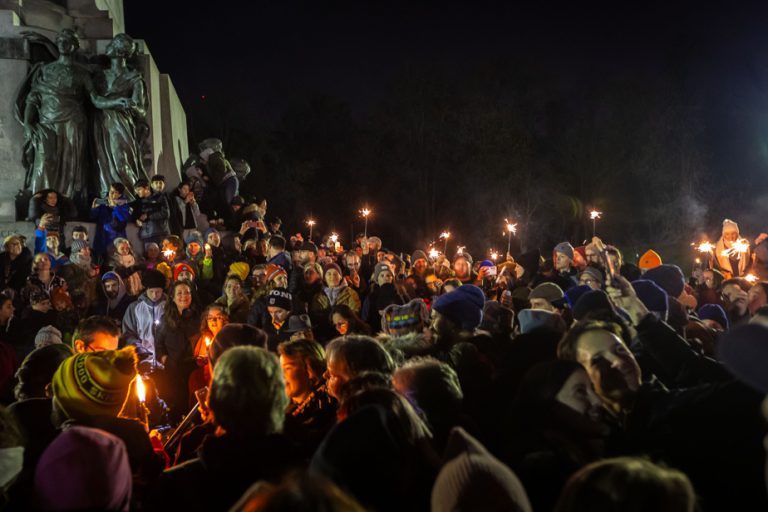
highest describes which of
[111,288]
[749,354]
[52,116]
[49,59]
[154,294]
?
[49,59]

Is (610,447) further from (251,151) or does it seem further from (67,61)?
(251,151)

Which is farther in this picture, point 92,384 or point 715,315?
point 715,315

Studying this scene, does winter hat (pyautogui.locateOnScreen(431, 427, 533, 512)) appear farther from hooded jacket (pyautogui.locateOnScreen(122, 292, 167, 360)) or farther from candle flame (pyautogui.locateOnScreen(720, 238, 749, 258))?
candle flame (pyautogui.locateOnScreen(720, 238, 749, 258))

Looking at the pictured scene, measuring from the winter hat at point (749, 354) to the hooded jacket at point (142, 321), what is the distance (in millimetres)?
5902

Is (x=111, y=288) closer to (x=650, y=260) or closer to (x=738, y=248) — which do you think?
(x=650, y=260)

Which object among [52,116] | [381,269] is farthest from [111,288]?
[52,116]

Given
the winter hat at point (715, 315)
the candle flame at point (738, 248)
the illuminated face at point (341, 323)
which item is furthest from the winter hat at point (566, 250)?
the illuminated face at point (341, 323)

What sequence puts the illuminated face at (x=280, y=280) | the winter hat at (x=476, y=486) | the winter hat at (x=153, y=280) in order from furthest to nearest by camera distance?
the illuminated face at (x=280, y=280), the winter hat at (x=153, y=280), the winter hat at (x=476, y=486)

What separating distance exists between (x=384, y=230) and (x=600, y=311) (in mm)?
34773

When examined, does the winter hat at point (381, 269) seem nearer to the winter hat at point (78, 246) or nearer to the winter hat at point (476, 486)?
the winter hat at point (78, 246)

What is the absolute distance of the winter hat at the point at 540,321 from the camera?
14.1 feet

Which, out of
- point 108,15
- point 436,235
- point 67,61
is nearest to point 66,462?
point 67,61

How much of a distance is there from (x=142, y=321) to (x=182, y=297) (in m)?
0.68

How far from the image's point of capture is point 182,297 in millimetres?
7012
